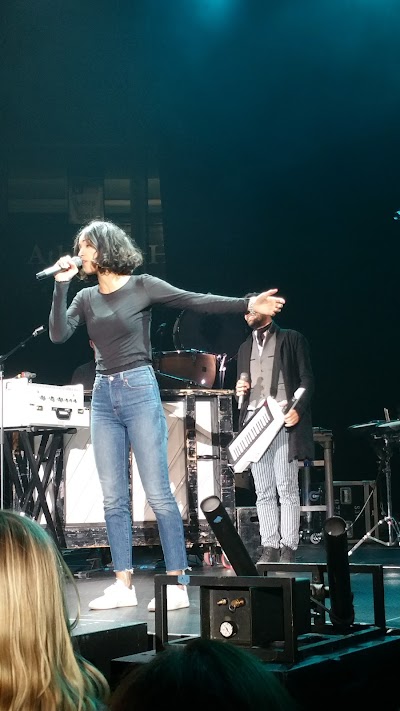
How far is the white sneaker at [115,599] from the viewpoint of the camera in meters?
4.06

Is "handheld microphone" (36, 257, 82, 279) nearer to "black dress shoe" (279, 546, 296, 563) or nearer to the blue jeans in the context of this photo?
the blue jeans

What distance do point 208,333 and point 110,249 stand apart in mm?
5206

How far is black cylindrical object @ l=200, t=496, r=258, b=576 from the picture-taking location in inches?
105

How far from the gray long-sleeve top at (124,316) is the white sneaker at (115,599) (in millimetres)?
1004

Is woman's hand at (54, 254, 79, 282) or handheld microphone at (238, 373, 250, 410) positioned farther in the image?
handheld microphone at (238, 373, 250, 410)

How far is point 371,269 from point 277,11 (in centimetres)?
289

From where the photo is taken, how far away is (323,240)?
9633mm

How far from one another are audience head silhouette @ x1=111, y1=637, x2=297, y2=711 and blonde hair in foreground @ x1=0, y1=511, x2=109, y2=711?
35 cm

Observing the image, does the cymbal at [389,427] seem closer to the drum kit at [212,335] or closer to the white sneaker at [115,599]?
the drum kit at [212,335]

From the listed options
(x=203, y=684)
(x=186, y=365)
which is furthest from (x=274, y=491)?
(x=203, y=684)

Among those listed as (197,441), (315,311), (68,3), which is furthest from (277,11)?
(197,441)

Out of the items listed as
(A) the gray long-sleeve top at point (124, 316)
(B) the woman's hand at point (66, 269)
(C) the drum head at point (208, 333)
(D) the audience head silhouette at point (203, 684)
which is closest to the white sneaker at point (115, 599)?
(A) the gray long-sleeve top at point (124, 316)

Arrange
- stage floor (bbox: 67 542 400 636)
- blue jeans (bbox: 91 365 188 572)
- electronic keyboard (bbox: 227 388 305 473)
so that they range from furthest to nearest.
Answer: electronic keyboard (bbox: 227 388 305 473), blue jeans (bbox: 91 365 188 572), stage floor (bbox: 67 542 400 636)

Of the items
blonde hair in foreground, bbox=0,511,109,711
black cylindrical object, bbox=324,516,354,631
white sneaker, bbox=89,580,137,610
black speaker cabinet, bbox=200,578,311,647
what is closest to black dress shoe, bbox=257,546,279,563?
white sneaker, bbox=89,580,137,610
